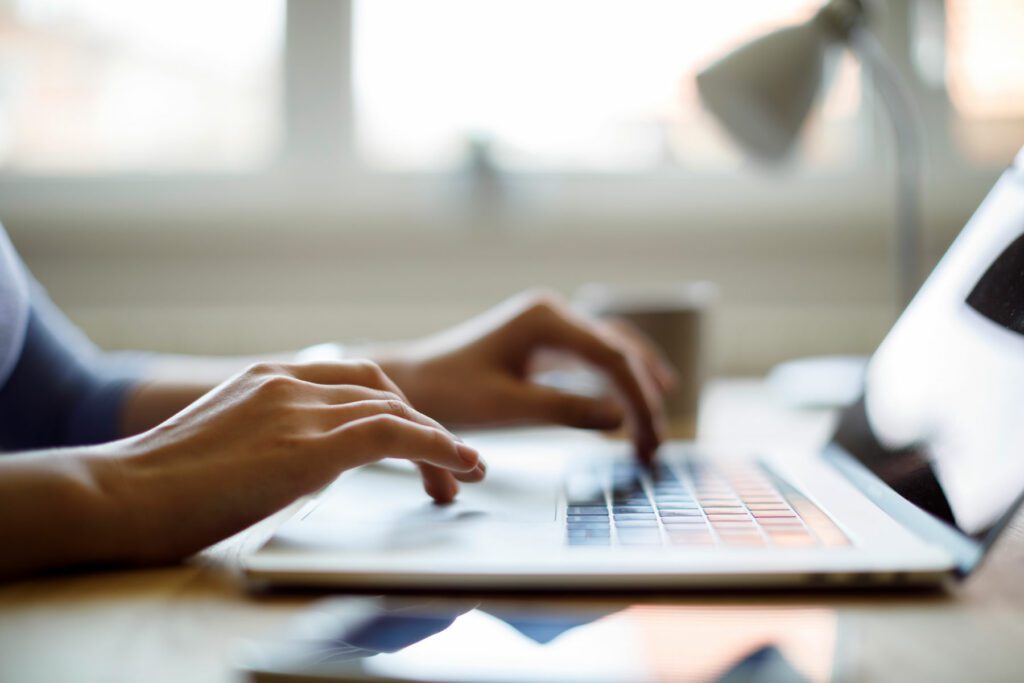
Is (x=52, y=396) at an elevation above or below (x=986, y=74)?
below

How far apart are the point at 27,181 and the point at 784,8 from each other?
4.75 feet

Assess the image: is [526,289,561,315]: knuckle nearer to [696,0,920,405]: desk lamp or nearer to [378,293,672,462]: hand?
[378,293,672,462]: hand

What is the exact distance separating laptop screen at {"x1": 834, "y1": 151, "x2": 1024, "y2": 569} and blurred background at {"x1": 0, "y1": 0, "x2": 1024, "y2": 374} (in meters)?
0.81

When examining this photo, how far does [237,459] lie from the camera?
0.38 m

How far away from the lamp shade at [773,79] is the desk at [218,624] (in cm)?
62

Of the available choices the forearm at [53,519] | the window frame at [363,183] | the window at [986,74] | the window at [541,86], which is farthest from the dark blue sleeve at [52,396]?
the window at [986,74]

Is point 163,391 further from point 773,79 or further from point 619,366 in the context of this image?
point 773,79

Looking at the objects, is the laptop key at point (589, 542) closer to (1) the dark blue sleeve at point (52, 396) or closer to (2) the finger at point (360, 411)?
(2) the finger at point (360, 411)

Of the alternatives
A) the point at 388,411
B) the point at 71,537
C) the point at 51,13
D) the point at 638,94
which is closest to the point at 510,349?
the point at 388,411

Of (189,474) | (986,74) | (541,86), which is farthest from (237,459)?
(986,74)

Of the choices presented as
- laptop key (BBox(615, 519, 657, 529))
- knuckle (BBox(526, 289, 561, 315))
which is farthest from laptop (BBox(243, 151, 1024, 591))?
knuckle (BBox(526, 289, 561, 315))

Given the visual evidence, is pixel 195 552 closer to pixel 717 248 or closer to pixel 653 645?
pixel 653 645

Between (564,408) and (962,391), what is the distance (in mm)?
302

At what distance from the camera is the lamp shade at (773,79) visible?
864 millimetres
